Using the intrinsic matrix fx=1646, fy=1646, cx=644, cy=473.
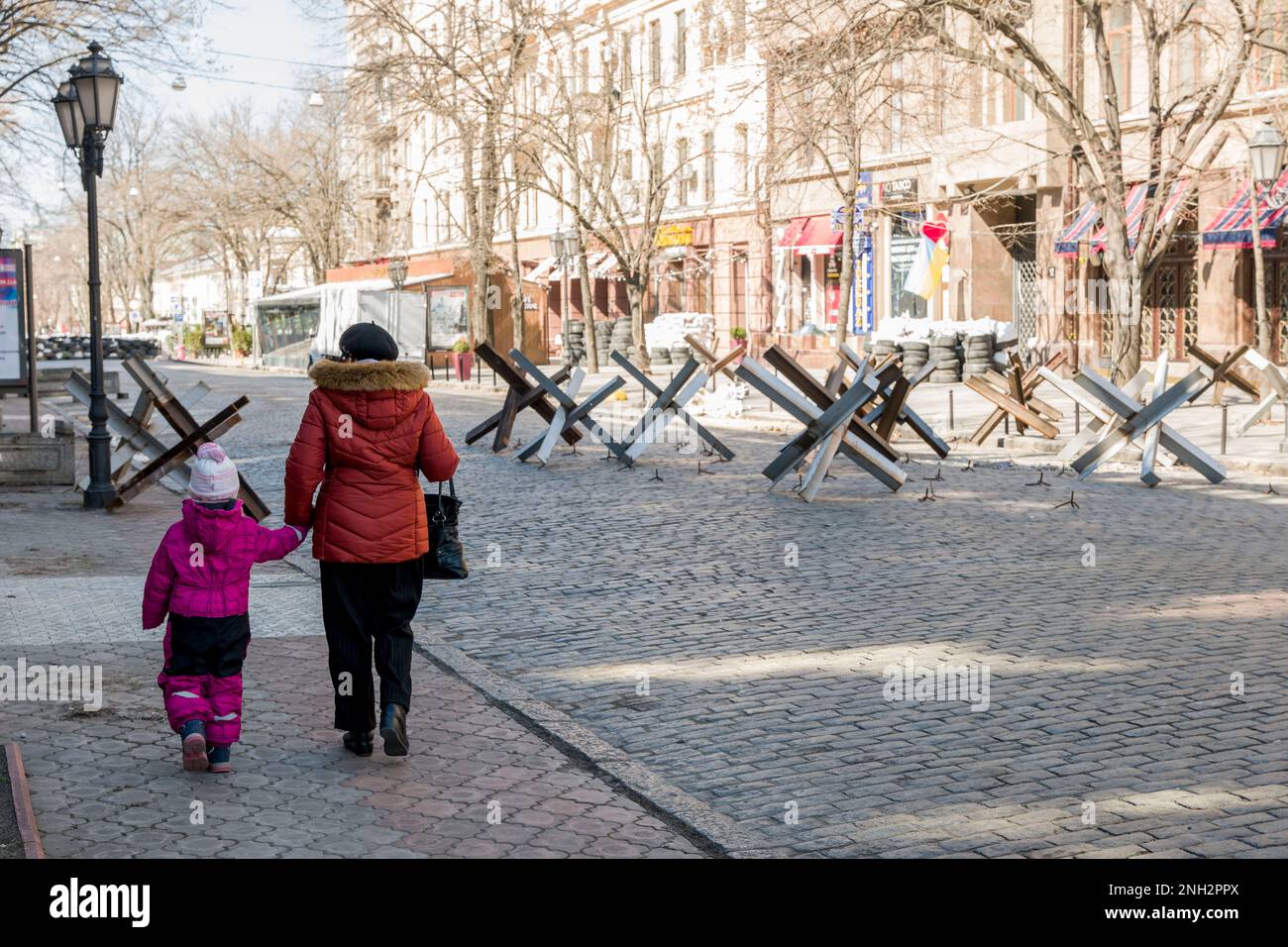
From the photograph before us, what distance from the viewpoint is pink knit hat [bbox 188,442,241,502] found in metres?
5.96

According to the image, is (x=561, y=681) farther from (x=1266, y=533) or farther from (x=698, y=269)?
(x=698, y=269)

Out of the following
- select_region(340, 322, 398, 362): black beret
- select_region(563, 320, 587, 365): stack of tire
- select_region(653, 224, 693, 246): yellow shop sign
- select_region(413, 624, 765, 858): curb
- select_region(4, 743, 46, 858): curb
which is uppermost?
select_region(653, 224, 693, 246): yellow shop sign

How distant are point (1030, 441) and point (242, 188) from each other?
187 ft

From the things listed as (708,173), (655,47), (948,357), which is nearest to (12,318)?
(948,357)

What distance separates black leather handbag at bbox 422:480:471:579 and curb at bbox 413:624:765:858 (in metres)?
0.84

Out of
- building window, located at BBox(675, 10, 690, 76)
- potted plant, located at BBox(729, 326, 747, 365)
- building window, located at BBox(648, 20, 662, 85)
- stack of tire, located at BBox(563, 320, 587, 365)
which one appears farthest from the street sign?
building window, located at BBox(648, 20, 662, 85)

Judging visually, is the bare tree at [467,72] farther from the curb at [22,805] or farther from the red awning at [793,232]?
the curb at [22,805]

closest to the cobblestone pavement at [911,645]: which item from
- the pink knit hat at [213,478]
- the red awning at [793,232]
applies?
the pink knit hat at [213,478]

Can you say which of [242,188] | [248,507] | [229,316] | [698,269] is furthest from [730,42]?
A: [229,316]

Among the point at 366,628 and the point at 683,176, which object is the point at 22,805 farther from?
the point at 683,176

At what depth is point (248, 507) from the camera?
43.0 ft

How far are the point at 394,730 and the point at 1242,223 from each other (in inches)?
1032

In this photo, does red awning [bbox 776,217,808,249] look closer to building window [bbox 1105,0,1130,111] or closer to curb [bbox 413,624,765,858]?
building window [bbox 1105,0,1130,111]
